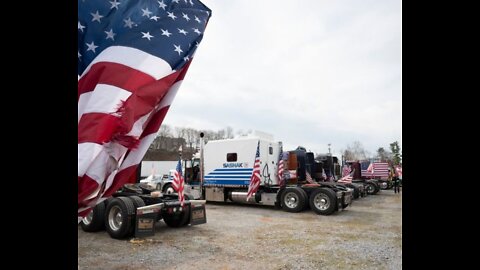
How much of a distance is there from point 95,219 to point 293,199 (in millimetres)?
7574

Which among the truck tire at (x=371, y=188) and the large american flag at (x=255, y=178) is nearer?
the large american flag at (x=255, y=178)

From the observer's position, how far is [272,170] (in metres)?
14.8

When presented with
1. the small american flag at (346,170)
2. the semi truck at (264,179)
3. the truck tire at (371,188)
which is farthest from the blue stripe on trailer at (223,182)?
the truck tire at (371,188)

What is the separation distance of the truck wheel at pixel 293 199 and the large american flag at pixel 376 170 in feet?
47.2

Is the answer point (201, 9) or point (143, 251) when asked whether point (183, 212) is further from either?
point (201, 9)

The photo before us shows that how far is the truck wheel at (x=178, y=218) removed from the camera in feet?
31.6

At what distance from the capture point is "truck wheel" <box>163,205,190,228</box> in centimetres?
962

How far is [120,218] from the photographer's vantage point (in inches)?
323

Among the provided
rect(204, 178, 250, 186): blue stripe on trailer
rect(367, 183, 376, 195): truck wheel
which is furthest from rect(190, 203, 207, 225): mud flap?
rect(367, 183, 376, 195): truck wheel

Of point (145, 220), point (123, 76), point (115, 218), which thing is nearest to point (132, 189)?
point (115, 218)

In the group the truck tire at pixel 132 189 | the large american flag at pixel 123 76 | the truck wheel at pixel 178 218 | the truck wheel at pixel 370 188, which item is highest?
the large american flag at pixel 123 76

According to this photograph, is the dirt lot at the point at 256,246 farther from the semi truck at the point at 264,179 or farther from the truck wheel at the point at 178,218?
the semi truck at the point at 264,179

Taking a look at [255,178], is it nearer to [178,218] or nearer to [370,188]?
[178,218]
